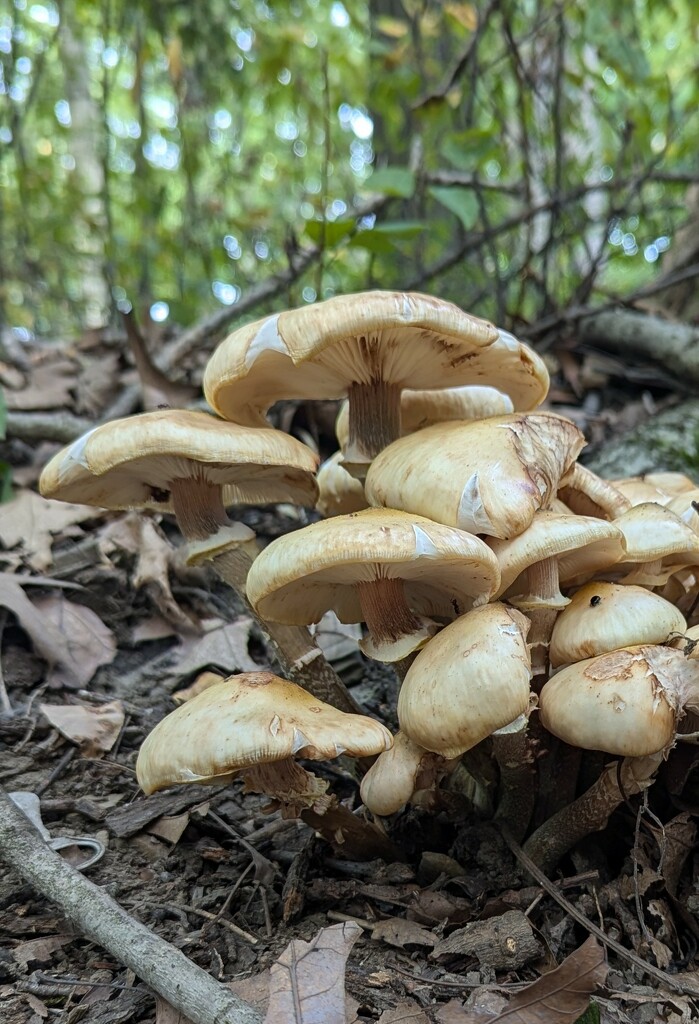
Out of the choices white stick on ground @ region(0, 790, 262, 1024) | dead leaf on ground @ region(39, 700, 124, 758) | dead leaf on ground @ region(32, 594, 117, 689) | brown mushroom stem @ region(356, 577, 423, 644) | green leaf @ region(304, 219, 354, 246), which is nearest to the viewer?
white stick on ground @ region(0, 790, 262, 1024)

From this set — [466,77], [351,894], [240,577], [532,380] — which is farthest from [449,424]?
[466,77]

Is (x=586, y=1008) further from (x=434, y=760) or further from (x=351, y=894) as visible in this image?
(x=351, y=894)

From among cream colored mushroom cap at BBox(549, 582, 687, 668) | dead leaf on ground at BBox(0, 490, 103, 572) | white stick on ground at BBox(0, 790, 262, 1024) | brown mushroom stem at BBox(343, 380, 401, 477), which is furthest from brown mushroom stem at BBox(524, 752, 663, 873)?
dead leaf on ground at BBox(0, 490, 103, 572)

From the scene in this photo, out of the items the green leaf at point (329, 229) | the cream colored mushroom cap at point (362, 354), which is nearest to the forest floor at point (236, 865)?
the cream colored mushroom cap at point (362, 354)

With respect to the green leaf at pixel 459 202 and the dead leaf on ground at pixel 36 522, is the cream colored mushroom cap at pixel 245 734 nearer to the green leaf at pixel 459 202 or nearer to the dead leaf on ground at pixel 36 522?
the dead leaf on ground at pixel 36 522

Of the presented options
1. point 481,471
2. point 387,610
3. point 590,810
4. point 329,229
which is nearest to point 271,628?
point 387,610

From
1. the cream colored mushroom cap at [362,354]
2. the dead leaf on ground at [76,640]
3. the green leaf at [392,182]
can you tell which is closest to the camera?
the cream colored mushroom cap at [362,354]

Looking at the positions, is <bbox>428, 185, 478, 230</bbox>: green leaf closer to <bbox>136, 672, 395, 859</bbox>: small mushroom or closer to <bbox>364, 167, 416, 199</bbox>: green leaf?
<bbox>364, 167, 416, 199</bbox>: green leaf
